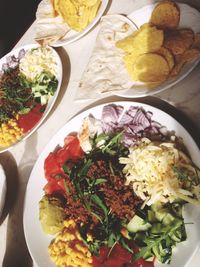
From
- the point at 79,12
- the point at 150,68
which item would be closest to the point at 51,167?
the point at 150,68

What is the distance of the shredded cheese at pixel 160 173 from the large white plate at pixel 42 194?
6cm

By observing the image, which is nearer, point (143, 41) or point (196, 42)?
point (196, 42)

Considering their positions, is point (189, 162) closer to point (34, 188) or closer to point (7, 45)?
point (34, 188)

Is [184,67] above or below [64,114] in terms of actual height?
above

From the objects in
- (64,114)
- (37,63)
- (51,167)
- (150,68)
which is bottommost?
(51,167)

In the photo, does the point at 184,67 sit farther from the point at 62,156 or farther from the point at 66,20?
the point at 66,20

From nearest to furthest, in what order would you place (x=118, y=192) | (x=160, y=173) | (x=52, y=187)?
(x=160, y=173) → (x=118, y=192) → (x=52, y=187)

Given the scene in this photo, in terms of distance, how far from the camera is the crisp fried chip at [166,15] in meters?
1.73

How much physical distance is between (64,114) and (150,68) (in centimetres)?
62

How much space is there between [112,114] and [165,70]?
0.33 meters

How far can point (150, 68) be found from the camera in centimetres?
165

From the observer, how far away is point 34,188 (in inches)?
73.4

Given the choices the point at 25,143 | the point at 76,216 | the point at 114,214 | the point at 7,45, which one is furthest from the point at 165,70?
the point at 7,45

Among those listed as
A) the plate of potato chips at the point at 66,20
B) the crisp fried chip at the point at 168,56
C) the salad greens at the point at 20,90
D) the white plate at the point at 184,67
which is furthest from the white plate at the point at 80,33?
the crisp fried chip at the point at 168,56
